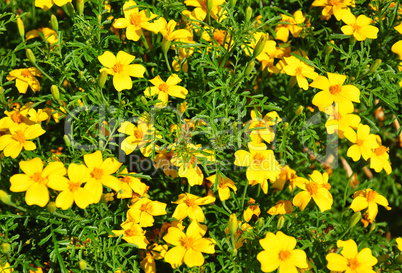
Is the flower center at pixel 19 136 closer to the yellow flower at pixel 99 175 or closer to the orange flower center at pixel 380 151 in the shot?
the yellow flower at pixel 99 175

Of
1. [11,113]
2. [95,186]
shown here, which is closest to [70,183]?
[95,186]

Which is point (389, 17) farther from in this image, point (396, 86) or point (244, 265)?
point (244, 265)

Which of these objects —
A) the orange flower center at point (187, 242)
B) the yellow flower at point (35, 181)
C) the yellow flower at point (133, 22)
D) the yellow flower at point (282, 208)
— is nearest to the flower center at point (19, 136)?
the yellow flower at point (35, 181)

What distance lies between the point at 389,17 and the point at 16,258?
226 centimetres

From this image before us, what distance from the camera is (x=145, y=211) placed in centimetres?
193

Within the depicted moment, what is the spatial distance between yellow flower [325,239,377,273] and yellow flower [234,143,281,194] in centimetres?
41

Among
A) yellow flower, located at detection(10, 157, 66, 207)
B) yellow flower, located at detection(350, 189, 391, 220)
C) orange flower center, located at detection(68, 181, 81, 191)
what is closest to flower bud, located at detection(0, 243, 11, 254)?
yellow flower, located at detection(10, 157, 66, 207)

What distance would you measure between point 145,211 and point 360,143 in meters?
1.13

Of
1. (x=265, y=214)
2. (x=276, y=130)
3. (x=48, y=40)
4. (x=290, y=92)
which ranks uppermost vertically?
(x=48, y=40)

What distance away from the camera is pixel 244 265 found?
1819 mm

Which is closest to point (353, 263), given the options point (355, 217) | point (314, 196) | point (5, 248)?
point (355, 217)

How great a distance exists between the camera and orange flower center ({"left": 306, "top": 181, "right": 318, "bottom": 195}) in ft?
6.42

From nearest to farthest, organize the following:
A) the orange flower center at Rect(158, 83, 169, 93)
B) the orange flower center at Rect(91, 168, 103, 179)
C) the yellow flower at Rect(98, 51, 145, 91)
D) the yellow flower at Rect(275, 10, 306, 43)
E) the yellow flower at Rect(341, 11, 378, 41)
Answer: the orange flower center at Rect(91, 168, 103, 179)
the yellow flower at Rect(98, 51, 145, 91)
the orange flower center at Rect(158, 83, 169, 93)
the yellow flower at Rect(341, 11, 378, 41)
the yellow flower at Rect(275, 10, 306, 43)

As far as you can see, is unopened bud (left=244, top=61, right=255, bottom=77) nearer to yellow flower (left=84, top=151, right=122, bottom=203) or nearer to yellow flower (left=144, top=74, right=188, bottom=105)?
yellow flower (left=144, top=74, right=188, bottom=105)
